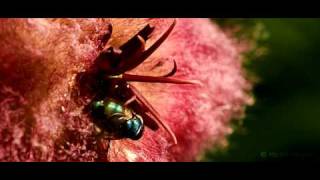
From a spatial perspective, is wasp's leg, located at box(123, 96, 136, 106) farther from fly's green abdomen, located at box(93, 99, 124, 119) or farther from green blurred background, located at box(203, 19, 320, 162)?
green blurred background, located at box(203, 19, 320, 162)

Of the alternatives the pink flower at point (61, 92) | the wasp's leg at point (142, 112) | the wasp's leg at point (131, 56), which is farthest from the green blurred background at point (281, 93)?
the wasp's leg at point (131, 56)

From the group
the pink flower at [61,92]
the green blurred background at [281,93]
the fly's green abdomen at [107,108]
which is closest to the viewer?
the pink flower at [61,92]

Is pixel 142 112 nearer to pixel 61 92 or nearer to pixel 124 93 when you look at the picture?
pixel 124 93

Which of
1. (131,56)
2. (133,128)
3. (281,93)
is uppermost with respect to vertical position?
(281,93)

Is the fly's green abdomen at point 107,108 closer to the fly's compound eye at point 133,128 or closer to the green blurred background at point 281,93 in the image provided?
the fly's compound eye at point 133,128

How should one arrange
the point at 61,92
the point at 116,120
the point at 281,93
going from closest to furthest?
the point at 61,92, the point at 116,120, the point at 281,93

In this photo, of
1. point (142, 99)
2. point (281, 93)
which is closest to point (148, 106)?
point (142, 99)
